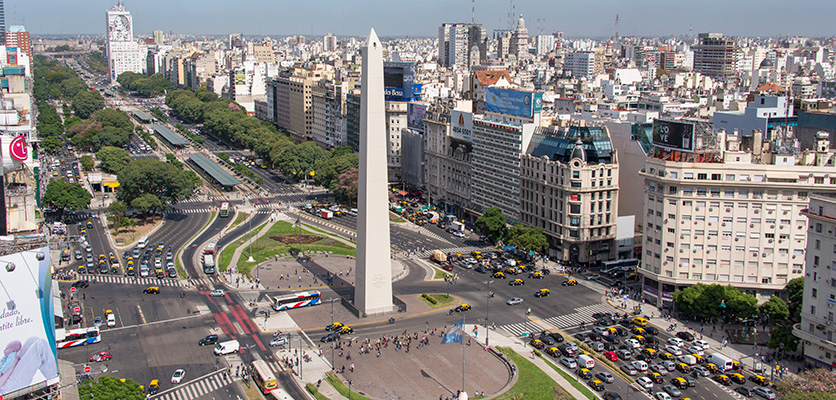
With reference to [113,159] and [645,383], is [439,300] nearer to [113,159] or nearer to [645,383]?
[645,383]

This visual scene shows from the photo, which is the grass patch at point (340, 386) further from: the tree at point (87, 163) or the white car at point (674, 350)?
the tree at point (87, 163)

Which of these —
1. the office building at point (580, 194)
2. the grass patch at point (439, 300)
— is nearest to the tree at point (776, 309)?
the office building at point (580, 194)

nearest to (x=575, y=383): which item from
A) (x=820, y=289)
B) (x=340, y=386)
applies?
(x=340, y=386)

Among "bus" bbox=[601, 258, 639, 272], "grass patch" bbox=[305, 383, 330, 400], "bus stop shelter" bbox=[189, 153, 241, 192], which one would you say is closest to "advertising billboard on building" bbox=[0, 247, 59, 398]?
"grass patch" bbox=[305, 383, 330, 400]

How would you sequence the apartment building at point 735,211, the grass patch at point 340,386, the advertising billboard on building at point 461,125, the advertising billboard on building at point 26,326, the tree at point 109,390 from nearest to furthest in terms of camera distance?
the advertising billboard on building at point 26,326 → the tree at point 109,390 → the grass patch at point 340,386 → the apartment building at point 735,211 → the advertising billboard on building at point 461,125

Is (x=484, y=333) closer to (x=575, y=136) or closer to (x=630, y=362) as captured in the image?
(x=630, y=362)

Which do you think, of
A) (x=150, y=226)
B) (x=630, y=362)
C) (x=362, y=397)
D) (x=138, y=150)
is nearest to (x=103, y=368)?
(x=362, y=397)
